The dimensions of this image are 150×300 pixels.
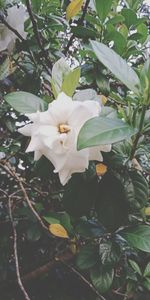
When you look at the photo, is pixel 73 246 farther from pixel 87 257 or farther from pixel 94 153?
pixel 94 153

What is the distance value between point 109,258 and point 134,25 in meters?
0.78

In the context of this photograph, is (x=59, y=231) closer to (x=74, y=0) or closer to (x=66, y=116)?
(x=66, y=116)

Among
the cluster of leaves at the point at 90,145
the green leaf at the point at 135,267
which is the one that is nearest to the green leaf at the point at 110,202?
the cluster of leaves at the point at 90,145

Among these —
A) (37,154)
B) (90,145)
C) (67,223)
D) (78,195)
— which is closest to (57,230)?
(67,223)

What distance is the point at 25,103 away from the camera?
0.69 m

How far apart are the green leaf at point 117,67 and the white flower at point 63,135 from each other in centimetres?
9

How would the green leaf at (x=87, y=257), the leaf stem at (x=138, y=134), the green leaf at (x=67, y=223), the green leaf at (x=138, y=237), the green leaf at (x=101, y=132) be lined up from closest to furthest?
the green leaf at (x=101, y=132), the leaf stem at (x=138, y=134), the green leaf at (x=138, y=237), the green leaf at (x=87, y=257), the green leaf at (x=67, y=223)

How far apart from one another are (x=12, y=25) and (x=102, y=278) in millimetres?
796

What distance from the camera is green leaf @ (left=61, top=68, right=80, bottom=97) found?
2.17 ft

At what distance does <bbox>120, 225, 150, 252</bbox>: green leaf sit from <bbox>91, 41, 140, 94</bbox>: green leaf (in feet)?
1.09

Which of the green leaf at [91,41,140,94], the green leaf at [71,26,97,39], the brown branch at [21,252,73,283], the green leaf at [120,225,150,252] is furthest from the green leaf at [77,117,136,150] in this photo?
the brown branch at [21,252,73,283]

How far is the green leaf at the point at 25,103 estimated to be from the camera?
2.21ft

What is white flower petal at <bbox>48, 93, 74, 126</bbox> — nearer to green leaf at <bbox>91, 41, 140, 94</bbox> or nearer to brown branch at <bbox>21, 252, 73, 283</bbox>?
green leaf at <bbox>91, 41, 140, 94</bbox>

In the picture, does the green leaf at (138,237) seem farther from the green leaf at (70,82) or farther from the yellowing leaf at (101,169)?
the green leaf at (70,82)
